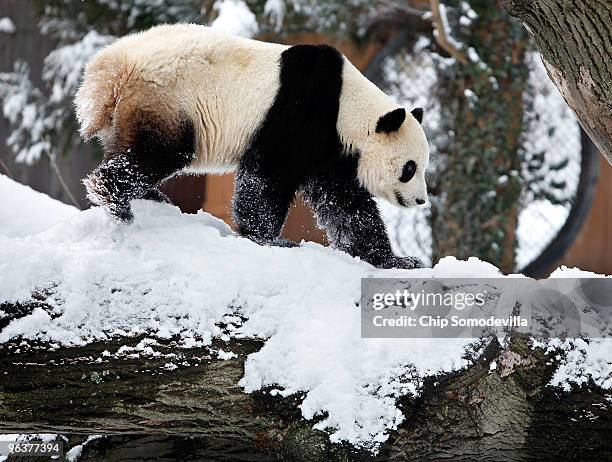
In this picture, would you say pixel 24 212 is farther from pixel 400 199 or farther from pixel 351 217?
pixel 400 199

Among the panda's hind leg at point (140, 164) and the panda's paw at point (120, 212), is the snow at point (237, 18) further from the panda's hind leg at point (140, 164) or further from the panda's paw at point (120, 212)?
the panda's paw at point (120, 212)

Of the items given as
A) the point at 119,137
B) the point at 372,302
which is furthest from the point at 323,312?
the point at 119,137

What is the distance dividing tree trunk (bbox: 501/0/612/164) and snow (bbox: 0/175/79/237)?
1812 mm

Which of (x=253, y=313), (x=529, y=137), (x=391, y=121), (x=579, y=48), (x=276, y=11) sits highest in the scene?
(x=579, y=48)

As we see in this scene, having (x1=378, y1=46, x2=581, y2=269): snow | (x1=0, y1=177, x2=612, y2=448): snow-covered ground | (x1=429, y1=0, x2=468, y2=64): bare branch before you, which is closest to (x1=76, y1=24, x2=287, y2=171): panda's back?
(x1=0, y1=177, x2=612, y2=448): snow-covered ground

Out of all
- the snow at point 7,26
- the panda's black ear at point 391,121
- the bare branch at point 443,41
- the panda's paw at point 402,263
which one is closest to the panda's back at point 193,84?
the panda's black ear at point 391,121

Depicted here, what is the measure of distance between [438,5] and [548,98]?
4.41 feet

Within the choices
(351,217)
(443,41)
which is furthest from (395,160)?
(443,41)

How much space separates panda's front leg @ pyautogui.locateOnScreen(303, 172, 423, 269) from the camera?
380cm

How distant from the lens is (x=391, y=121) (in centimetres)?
368

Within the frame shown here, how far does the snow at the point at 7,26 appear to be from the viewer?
8.52 meters

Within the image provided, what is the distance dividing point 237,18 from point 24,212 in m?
3.77

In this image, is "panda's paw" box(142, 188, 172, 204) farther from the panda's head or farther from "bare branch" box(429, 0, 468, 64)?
"bare branch" box(429, 0, 468, 64)

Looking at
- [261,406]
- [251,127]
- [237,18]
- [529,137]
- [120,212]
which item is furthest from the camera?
[529,137]
